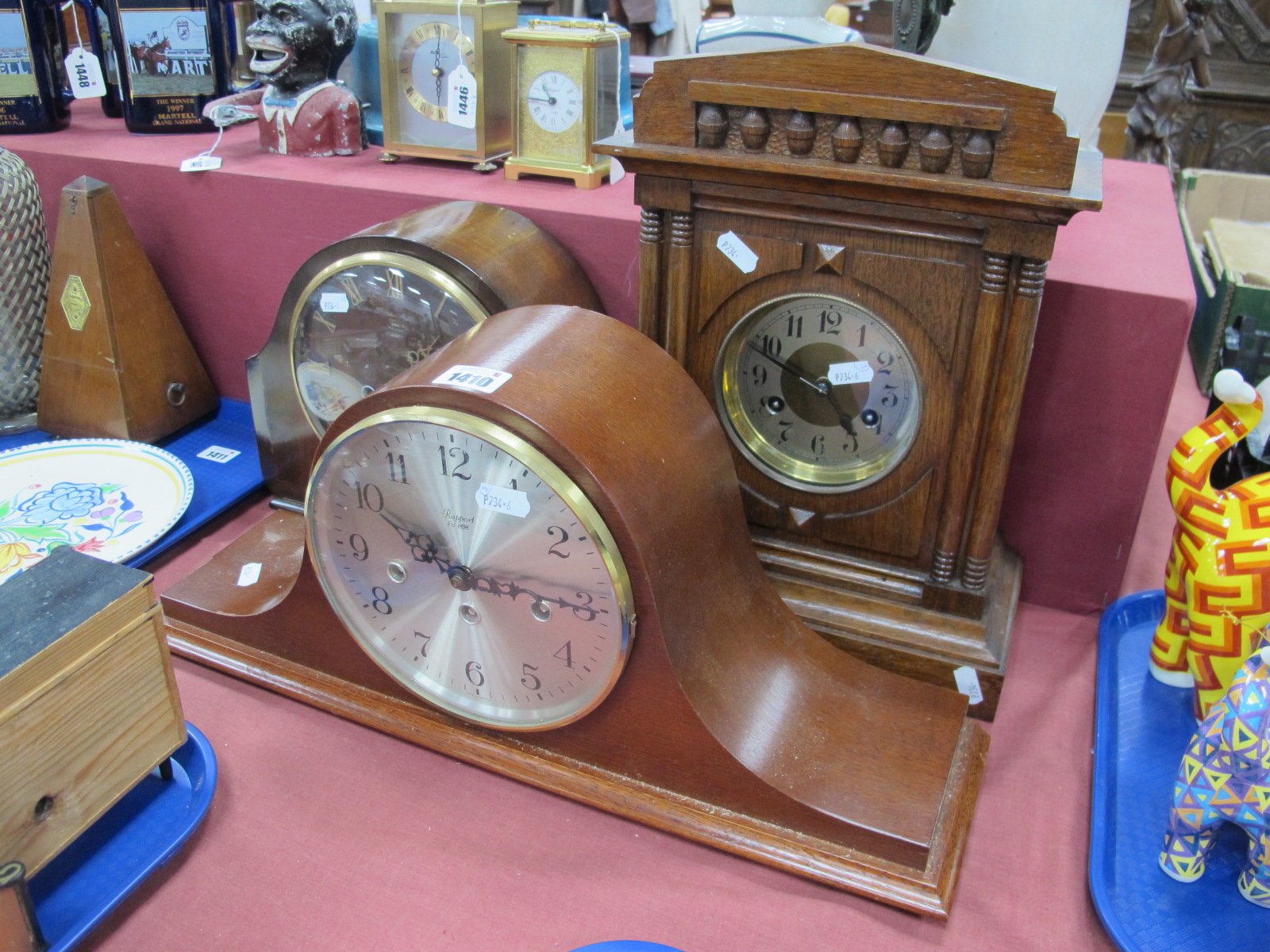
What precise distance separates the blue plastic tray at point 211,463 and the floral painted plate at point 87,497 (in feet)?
0.09

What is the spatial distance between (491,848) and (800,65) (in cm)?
87

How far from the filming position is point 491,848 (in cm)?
104

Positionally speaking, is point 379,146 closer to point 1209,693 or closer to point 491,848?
point 491,848

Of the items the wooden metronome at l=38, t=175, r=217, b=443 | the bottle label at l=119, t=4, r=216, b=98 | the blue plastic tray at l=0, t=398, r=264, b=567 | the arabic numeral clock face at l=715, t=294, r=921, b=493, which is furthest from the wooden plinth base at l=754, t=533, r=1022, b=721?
the bottle label at l=119, t=4, r=216, b=98

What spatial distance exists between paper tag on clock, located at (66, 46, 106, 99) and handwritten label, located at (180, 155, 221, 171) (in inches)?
15.4

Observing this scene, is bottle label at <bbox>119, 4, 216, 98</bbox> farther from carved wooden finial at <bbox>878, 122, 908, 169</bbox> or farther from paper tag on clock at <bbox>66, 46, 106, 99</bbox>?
carved wooden finial at <bbox>878, 122, 908, 169</bbox>

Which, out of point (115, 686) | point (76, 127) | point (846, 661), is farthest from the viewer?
point (76, 127)

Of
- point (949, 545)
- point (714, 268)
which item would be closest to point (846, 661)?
point (949, 545)

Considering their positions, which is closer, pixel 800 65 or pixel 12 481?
pixel 800 65

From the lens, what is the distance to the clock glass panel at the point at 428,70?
1608mm

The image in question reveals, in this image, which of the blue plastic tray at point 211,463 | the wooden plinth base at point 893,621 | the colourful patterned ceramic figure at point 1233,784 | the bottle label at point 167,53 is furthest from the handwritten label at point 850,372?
the bottle label at point 167,53

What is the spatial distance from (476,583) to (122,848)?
43 cm

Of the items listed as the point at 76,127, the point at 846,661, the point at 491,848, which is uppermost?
the point at 76,127

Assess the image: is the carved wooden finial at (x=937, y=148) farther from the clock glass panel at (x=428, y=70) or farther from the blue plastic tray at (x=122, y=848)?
the blue plastic tray at (x=122, y=848)
